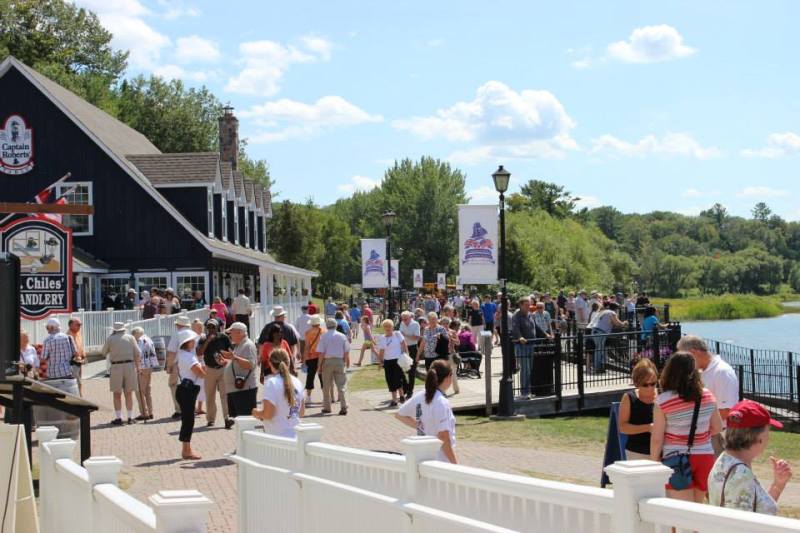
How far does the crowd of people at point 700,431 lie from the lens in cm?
545

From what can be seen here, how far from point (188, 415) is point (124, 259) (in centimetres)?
2518

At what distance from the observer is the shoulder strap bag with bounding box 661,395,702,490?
754 centimetres

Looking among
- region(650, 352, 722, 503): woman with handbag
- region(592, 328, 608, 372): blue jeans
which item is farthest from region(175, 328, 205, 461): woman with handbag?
region(592, 328, 608, 372): blue jeans

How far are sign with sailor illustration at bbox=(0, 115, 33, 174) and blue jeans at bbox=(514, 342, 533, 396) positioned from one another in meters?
24.5

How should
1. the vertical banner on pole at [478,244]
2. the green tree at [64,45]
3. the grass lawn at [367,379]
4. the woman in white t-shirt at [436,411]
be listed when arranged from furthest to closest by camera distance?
the green tree at [64,45]
the grass lawn at [367,379]
the vertical banner on pole at [478,244]
the woman in white t-shirt at [436,411]

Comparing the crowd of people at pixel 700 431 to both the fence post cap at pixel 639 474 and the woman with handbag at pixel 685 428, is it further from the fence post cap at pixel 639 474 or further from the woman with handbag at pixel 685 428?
the fence post cap at pixel 639 474

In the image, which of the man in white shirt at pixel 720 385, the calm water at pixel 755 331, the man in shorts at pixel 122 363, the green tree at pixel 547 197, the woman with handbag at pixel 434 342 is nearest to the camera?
the man in white shirt at pixel 720 385

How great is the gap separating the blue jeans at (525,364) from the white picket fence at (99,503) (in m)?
13.6

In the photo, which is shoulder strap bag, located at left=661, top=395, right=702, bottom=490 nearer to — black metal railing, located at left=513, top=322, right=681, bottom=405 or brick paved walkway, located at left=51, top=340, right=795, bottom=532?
brick paved walkway, located at left=51, top=340, right=795, bottom=532

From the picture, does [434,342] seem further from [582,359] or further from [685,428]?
[685,428]

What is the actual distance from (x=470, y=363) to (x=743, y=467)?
21297 mm

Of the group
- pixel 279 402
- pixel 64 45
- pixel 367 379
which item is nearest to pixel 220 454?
pixel 279 402

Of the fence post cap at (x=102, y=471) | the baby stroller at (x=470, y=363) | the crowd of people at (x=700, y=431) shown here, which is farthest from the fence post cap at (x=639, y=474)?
the baby stroller at (x=470, y=363)

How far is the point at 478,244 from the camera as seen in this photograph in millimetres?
22422
